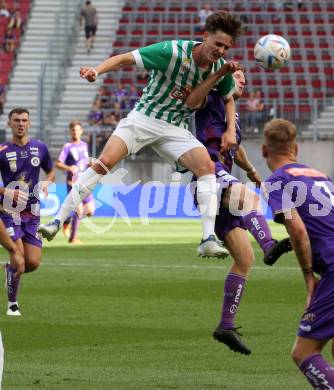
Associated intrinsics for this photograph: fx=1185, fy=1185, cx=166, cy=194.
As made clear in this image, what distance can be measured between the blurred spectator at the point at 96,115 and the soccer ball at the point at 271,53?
25.3 meters

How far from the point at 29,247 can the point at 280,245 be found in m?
6.67

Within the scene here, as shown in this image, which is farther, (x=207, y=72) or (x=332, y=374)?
(x=207, y=72)

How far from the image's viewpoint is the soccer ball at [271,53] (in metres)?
10.6

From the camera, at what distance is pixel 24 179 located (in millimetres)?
14008

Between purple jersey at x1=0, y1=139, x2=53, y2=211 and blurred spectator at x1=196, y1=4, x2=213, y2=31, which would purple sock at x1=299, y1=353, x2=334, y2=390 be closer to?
purple jersey at x1=0, y1=139, x2=53, y2=211

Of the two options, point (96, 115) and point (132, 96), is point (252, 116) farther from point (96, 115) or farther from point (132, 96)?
point (96, 115)

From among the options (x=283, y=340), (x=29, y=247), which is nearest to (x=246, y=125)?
(x=29, y=247)

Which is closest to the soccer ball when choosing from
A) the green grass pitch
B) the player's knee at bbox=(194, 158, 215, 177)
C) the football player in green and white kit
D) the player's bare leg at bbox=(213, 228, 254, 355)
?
the football player in green and white kit

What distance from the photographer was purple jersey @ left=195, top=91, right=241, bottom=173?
10562 mm

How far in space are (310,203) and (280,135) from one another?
0.45m

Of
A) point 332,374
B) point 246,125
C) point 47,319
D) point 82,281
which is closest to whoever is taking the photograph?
point 332,374

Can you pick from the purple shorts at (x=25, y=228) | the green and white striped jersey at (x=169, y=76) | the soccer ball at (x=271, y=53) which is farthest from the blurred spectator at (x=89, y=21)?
the green and white striped jersey at (x=169, y=76)

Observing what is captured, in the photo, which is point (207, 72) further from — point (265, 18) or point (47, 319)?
point (265, 18)

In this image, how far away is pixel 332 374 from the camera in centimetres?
689
